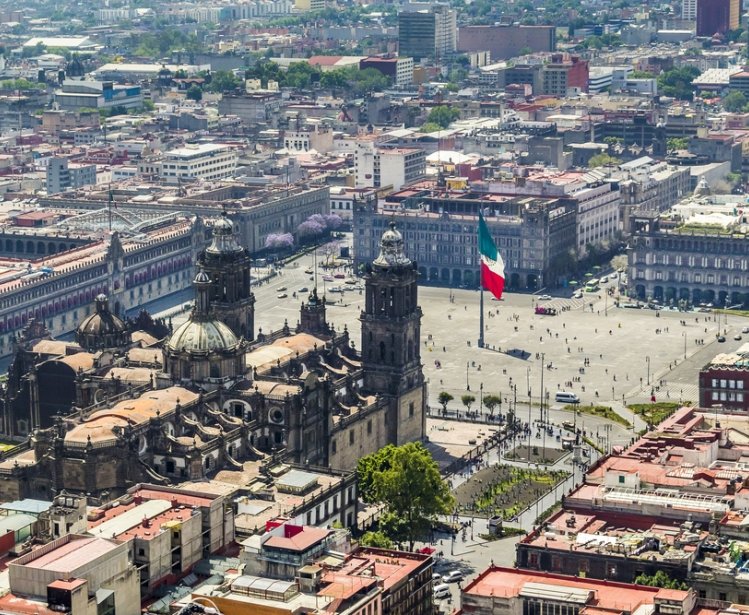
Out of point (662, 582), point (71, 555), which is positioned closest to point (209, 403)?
point (71, 555)

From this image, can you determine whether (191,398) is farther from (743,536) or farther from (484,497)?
(743,536)

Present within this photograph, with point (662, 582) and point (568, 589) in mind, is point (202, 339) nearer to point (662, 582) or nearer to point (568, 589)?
point (662, 582)

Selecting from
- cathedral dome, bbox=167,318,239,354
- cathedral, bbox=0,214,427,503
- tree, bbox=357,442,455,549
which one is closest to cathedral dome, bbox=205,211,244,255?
cathedral, bbox=0,214,427,503

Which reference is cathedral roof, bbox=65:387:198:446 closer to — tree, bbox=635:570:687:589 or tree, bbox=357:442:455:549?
tree, bbox=357:442:455:549

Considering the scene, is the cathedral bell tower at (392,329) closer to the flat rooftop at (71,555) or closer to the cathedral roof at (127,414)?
the cathedral roof at (127,414)

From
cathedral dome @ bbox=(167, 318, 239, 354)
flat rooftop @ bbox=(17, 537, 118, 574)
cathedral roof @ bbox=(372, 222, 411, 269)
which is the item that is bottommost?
flat rooftop @ bbox=(17, 537, 118, 574)
